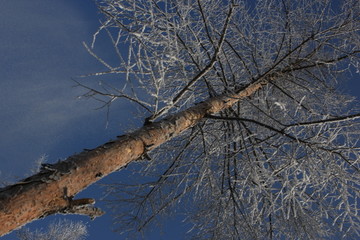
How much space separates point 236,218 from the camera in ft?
14.6

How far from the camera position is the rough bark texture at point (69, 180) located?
65.4 inches

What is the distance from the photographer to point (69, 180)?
1935mm

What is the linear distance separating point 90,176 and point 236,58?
10.3ft

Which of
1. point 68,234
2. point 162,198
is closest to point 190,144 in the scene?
point 162,198

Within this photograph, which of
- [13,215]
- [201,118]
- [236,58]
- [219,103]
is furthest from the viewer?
[236,58]

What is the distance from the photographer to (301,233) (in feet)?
14.0

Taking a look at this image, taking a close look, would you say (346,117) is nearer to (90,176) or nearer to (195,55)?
(195,55)

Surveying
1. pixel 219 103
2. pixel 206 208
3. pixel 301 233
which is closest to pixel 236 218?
pixel 206 208

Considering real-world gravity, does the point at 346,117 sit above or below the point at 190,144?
below

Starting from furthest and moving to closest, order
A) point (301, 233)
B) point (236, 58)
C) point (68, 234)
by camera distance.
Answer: point (68, 234)
point (236, 58)
point (301, 233)

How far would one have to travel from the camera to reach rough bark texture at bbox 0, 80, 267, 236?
5.45 feet

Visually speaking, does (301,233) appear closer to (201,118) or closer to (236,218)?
(236,218)

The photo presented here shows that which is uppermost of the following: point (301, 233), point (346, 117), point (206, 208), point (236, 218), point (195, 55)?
point (195, 55)

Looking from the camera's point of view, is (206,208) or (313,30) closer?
(313,30)
